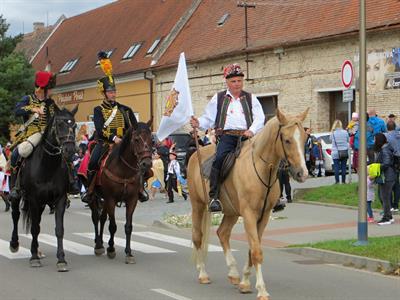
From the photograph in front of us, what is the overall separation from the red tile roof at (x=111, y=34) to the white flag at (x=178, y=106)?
35.1 metres

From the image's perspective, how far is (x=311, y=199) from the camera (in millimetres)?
21188

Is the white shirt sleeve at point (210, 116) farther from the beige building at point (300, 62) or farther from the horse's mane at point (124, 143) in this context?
the beige building at point (300, 62)

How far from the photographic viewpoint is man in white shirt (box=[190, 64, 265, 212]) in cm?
973

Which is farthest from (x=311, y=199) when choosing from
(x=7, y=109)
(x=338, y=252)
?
(x=7, y=109)

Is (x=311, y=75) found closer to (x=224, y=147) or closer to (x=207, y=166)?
(x=207, y=166)

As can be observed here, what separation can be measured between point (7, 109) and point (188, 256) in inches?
1380

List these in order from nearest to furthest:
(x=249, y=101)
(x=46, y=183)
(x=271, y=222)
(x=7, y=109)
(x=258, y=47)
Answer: (x=249, y=101) → (x=46, y=183) → (x=271, y=222) → (x=258, y=47) → (x=7, y=109)

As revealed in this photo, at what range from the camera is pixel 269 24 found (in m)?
37.3

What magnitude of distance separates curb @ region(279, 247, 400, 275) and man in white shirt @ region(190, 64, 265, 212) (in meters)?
2.87

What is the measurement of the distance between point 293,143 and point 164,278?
300cm

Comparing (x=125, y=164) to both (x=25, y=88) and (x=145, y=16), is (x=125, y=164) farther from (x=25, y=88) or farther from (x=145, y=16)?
(x=145, y=16)

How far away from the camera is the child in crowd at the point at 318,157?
2819 cm

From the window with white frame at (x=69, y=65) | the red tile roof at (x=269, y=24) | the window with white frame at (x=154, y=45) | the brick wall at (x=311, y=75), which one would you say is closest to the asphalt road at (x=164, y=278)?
the brick wall at (x=311, y=75)

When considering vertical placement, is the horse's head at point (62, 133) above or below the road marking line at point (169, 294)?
above
